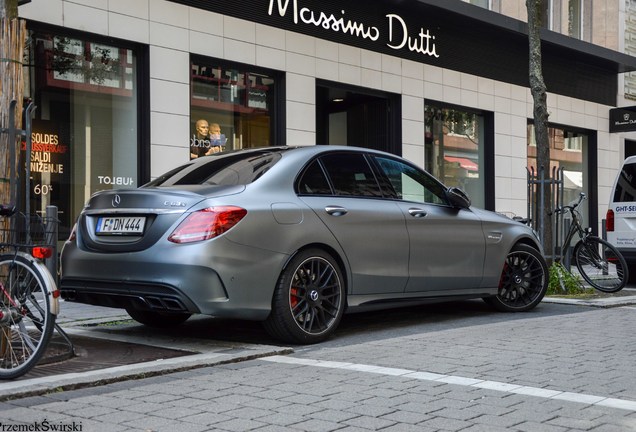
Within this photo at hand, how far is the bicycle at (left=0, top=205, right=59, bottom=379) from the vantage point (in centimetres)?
471

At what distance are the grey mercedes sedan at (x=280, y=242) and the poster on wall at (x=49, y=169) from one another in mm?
4255

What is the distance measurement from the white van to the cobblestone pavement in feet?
20.4

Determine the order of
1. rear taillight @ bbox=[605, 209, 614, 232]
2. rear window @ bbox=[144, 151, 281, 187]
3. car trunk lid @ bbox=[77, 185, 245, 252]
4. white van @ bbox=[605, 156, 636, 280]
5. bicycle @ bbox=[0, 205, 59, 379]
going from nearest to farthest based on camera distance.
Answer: bicycle @ bbox=[0, 205, 59, 379], car trunk lid @ bbox=[77, 185, 245, 252], rear window @ bbox=[144, 151, 281, 187], white van @ bbox=[605, 156, 636, 280], rear taillight @ bbox=[605, 209, 614, 232]

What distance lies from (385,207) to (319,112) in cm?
948

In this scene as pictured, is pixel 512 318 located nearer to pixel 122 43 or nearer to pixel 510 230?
pixel 510 230

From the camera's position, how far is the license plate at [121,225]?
5809 mm

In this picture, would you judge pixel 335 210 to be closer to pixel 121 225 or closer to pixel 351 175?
pixel 351 175

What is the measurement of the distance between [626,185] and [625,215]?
51 centimetres

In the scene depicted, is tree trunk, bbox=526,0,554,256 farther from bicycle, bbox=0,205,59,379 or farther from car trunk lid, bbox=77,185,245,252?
bicycle, bbox=0,205,59,379

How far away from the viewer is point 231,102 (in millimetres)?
13289

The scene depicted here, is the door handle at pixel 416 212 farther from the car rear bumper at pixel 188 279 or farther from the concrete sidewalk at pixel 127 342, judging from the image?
the concrete sidewalk at pixel 127 342

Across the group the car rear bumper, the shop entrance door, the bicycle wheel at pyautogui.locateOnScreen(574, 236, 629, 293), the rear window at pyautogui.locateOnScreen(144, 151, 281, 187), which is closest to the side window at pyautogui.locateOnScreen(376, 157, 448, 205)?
the rear window at pyautogui.locateOnScreen(144, 151, 281, 187)

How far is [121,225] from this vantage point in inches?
233

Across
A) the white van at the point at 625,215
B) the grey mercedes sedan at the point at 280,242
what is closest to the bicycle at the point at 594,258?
the white van at the point at 625,215
